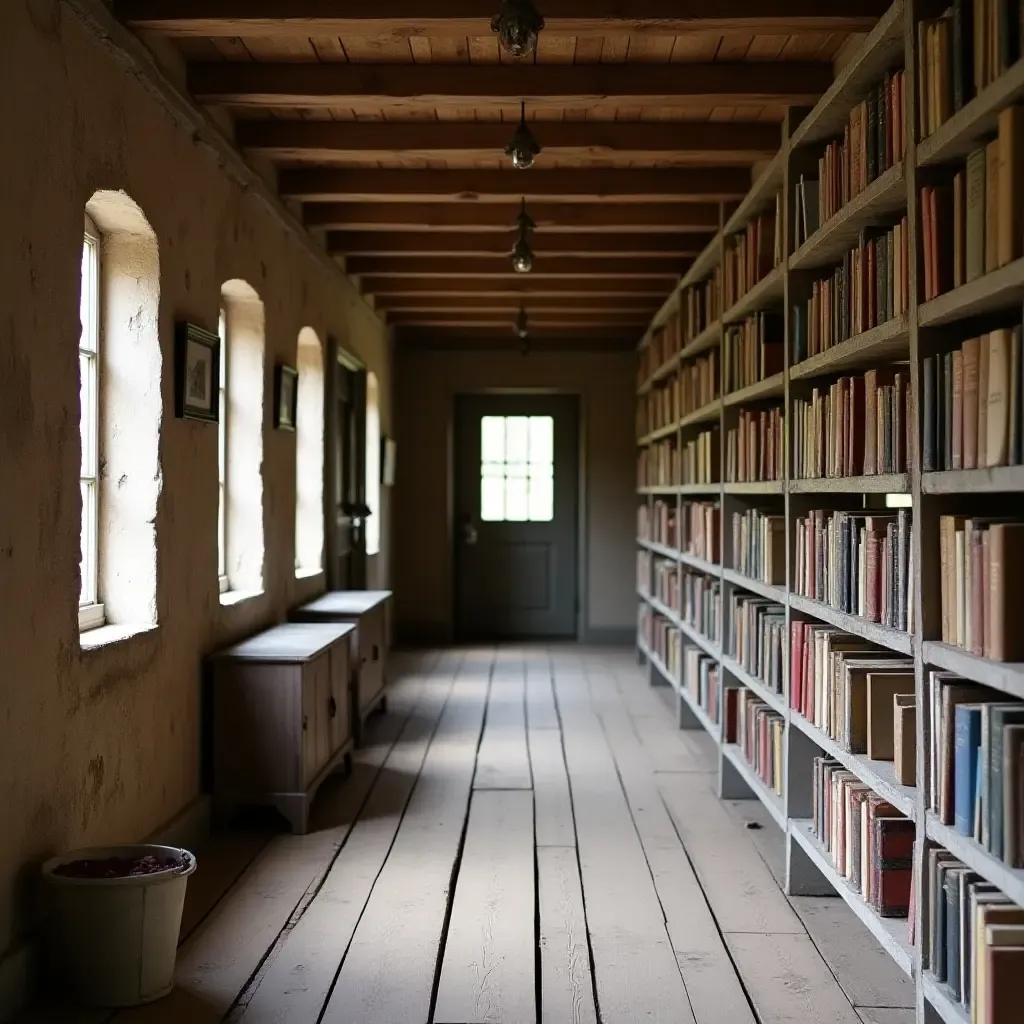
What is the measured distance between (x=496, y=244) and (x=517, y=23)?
426cm

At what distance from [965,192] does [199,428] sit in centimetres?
298

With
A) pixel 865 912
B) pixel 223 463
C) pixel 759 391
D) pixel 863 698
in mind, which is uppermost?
pixel 759 391

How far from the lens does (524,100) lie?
14.5 feet

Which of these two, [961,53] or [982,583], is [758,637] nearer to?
[982,583]

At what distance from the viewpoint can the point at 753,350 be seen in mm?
5062

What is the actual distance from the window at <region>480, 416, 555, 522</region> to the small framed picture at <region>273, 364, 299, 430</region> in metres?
5.10

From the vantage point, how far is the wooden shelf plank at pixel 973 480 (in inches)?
88.7

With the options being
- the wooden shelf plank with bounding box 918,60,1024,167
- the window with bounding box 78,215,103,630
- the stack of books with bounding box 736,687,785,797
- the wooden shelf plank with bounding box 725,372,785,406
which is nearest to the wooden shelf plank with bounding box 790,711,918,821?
the stack of books with bounding box 736,687,785,797

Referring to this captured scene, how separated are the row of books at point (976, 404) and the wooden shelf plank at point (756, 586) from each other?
5.68 ft

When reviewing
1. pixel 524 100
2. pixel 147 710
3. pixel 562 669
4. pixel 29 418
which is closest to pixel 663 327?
pixel 562 669

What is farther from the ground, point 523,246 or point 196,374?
point 523,246

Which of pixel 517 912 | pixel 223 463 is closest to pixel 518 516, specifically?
pixel 223 463

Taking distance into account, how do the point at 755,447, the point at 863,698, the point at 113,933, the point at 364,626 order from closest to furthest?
1. the point at 113,933
2. the point at 863,698
3. the point at 755,447
4. the point at 364,626

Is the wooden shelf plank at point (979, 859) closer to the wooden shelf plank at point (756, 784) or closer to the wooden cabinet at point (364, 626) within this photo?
the wooden shelf plank at point (756, 784)
